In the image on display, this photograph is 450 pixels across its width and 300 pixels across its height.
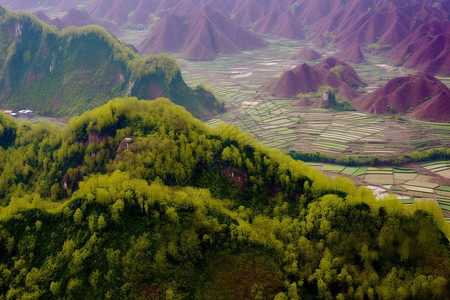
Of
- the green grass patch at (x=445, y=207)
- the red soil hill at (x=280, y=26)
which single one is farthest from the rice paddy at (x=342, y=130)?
the red soil hill at (x=280, y=26)

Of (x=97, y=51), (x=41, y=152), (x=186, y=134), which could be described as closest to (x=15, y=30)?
(x=97, y=51)

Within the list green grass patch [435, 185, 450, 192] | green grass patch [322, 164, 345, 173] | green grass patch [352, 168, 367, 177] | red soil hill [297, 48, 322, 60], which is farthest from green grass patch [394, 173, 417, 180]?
red soil hill [297, 48, 322, 60]

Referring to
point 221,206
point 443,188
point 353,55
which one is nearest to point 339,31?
point 353,55

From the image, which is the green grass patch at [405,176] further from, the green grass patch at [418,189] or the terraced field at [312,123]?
the terraced field at [312,123]

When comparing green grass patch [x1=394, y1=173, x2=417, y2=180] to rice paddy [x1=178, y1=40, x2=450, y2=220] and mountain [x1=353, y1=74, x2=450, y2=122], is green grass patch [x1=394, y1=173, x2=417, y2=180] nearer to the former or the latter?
rice paddy [x1=178, y1=40, x2=450, y2=220]

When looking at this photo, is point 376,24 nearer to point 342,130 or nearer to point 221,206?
point 342,130

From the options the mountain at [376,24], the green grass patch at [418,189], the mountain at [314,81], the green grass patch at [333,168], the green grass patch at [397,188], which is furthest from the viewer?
the mountain at [376,24]
